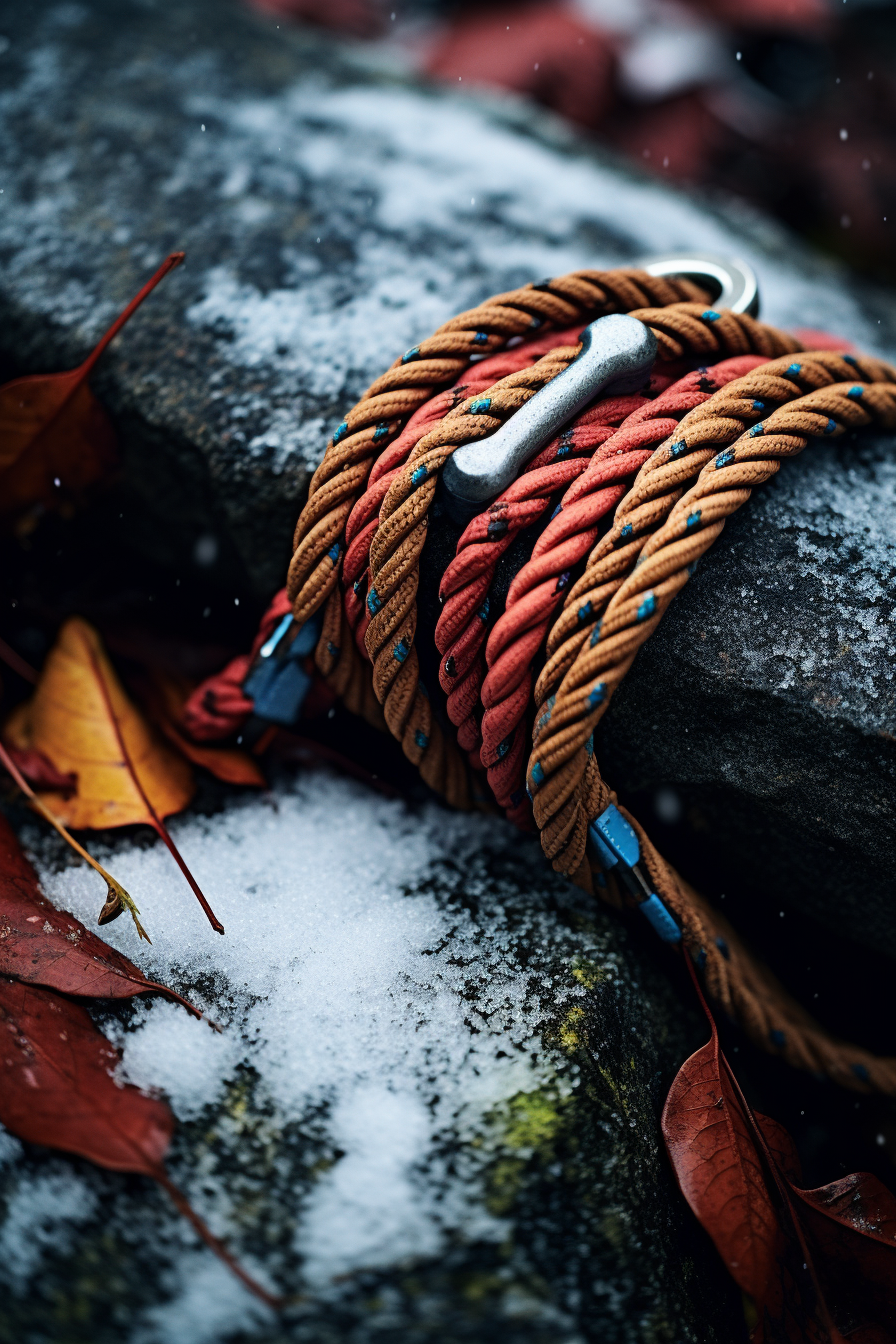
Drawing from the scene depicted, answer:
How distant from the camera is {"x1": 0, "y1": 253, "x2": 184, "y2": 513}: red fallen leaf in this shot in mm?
882

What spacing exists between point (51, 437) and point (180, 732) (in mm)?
316

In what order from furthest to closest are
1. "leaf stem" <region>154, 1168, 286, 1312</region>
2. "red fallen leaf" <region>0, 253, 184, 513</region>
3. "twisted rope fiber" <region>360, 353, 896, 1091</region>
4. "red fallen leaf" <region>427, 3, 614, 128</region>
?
1. "red fallen leaf" <region>427, 3, 614, 128</region>
2. "red fallen leaf" <region>0, 253, 184, 513</region>
3. "twisted rope fiber" <region>360, 353, 896, 1091</region>
4. "leaf stem" <region>154, 1168, 286, 1312</region>

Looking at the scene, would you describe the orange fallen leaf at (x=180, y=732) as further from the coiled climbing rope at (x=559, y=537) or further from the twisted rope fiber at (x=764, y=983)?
the twisted rope fiber at (x=764, y=983)

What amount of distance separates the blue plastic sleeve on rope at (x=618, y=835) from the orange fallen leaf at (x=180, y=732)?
1.11ft

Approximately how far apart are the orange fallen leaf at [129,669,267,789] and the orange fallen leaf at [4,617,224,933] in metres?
0.02

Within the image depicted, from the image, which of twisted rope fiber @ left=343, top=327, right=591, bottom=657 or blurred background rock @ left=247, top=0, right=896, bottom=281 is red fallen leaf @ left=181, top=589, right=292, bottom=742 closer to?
twisted rope fiber @ left=343, top=327, right=591, bottom=657

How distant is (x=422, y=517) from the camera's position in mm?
717

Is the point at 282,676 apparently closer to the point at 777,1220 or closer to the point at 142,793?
the point at 142,793

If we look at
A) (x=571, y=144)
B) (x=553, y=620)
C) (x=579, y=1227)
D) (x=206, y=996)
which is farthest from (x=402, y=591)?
(x=571, y=144)

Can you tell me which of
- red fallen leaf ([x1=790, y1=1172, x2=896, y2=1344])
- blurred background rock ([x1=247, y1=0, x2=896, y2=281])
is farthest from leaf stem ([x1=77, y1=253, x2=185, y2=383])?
blurred background rock ([x1=247, y1=0, x2=896, y2=281])

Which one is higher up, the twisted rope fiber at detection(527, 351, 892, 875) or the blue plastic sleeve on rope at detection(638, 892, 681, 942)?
the twisted rope fiber at detection(527, 351, 892, 875)

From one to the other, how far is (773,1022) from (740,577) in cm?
Result: 39

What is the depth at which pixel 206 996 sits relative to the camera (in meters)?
0.73

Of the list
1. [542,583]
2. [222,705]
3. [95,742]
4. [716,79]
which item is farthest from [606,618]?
[716,79]
